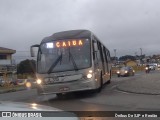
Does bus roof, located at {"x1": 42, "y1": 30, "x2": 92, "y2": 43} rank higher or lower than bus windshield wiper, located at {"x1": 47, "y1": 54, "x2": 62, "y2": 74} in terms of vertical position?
higher

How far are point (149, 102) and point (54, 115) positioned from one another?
9.76m

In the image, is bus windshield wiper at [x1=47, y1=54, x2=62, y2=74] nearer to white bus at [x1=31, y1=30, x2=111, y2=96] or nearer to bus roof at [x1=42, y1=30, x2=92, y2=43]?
white bus at [x1=31, y1=30, x2=111, y2=96]

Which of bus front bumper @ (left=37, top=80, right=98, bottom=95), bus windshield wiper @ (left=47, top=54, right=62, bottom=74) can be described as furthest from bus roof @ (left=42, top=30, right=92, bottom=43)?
bus front bumper @ (left=37, top=80, right=98, bottom=95)

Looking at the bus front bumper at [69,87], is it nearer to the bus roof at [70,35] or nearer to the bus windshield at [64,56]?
the bus windshield at [64,56]

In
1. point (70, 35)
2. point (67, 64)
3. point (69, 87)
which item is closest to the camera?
point (69, 87)

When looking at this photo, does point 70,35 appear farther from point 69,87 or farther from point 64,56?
point 69,87

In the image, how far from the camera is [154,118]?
10625mm

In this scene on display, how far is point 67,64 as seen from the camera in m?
18.7

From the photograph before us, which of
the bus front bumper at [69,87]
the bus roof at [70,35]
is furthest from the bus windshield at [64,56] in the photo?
the bus front bumper at [69,87]

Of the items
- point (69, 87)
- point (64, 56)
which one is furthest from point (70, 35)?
point (69, 87)

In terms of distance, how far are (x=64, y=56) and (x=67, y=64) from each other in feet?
1.56

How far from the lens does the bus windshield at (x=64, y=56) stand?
734 inches

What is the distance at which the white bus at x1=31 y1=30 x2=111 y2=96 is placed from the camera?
60.2 feet

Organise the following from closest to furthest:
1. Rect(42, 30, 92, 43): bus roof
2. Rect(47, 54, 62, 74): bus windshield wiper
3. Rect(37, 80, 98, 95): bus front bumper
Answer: Rect(37, 80, 98, 95): bus front bumper, Rect(47, 54, 62, 74): bus windshield wiper, Rect(42, 30, 92, 43): bus roof
